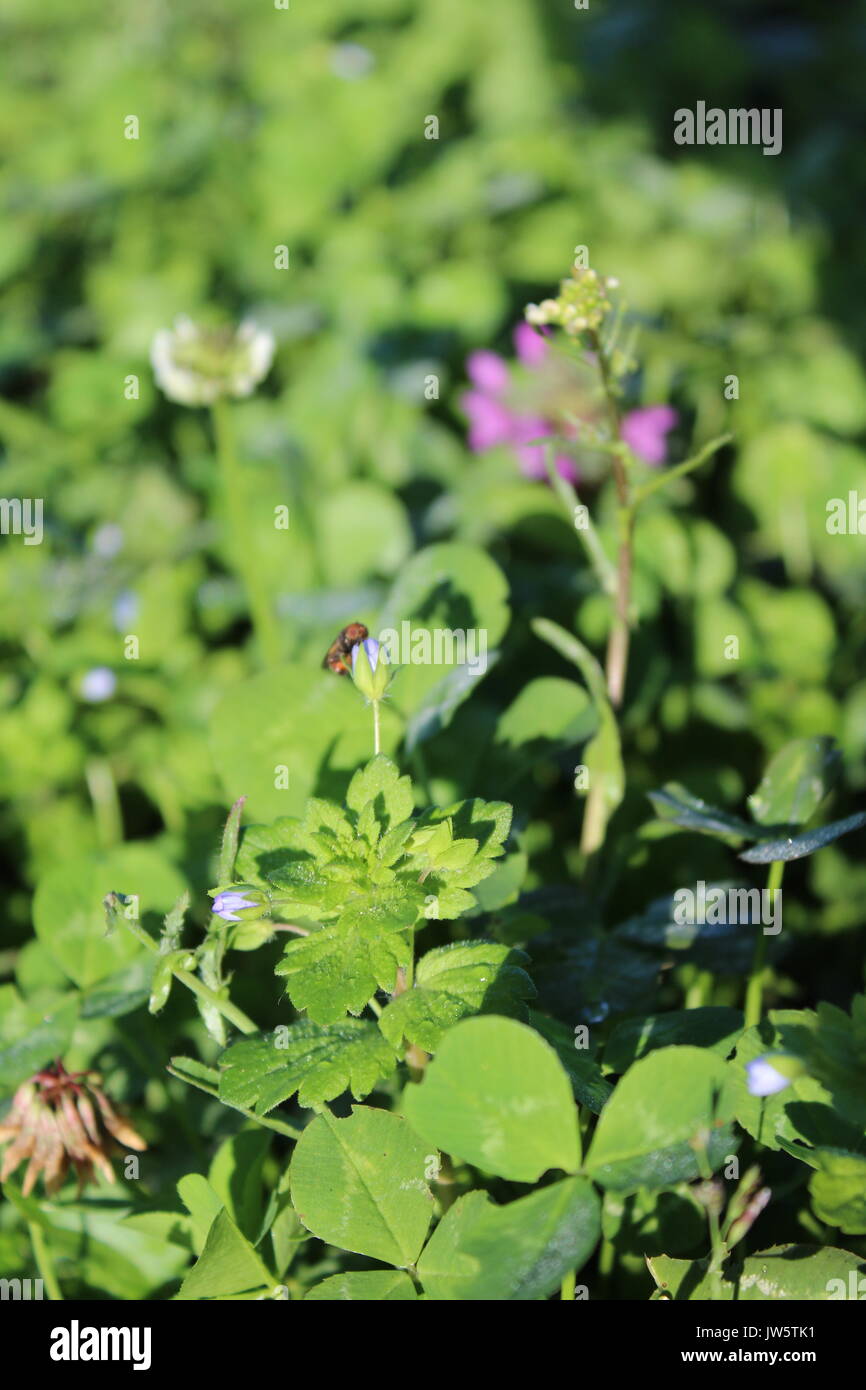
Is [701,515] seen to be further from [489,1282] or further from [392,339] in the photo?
[489,1282]

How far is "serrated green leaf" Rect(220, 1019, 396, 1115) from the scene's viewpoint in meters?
0.85

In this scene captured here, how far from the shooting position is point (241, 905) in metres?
0.92

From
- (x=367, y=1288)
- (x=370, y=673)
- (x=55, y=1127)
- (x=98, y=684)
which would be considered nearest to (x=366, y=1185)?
(x=367, y=1288)

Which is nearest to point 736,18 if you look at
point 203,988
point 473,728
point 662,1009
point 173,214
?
point 173,214

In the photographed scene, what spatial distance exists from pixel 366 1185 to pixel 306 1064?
0.15 m

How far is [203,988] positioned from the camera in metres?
0.95

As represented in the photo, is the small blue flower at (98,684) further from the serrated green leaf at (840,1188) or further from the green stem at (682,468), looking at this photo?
the serrated green leaf at (840,1188)

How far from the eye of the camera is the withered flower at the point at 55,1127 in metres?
1.04

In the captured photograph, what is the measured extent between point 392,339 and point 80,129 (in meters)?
1.45

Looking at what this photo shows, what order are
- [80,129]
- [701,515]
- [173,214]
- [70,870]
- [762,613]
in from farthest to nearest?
[80,129]
[173,214]
[701,515]
[762,613]
[70,870]

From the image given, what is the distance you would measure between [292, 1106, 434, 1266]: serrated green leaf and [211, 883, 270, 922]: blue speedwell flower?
0.60ft

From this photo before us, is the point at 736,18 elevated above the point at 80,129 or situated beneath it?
elevated above

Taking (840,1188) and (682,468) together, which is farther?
(682,468)

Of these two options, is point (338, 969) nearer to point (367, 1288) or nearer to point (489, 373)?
point (367, 1288)
